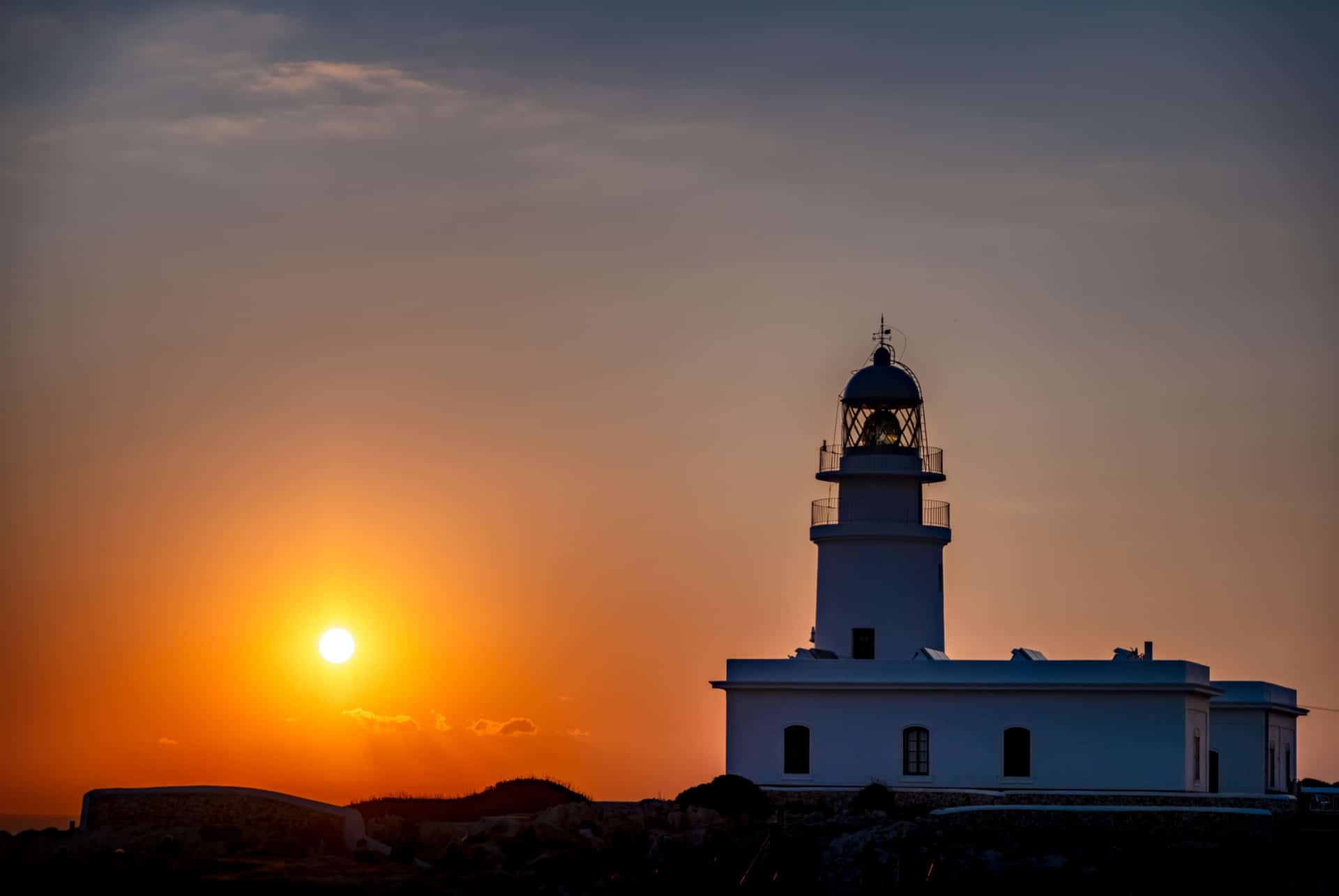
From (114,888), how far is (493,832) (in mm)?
6318

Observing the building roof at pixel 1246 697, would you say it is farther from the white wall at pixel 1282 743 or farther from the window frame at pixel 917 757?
the window frame at pixel 917 757

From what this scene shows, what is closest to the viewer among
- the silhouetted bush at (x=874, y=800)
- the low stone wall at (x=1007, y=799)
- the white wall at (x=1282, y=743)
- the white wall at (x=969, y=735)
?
the low stone wall at (x=1007, y=799)

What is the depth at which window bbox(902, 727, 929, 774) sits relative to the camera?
3831 cm

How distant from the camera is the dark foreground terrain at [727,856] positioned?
31.1 meters

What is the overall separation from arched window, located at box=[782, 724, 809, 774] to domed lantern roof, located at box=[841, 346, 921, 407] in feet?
22.3

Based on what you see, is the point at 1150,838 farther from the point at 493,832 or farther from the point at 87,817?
the point at 87,817

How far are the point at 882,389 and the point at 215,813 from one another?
15.4 meters

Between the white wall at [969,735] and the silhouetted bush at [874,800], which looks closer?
the silhouetted bush at [874,800]

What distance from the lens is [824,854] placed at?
32.5 m

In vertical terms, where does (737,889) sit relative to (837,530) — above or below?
below

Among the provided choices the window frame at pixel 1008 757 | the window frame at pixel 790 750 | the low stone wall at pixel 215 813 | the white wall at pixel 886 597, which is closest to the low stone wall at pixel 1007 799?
the window frame at pixel 1008 757

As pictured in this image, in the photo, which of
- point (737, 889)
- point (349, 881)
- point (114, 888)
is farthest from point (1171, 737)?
point (114, 888)

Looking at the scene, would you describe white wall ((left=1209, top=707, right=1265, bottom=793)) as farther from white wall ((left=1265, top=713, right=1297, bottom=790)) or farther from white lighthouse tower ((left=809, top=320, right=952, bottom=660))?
white lighthouse tower ((left=809, top=320, right=952, bottom=660))

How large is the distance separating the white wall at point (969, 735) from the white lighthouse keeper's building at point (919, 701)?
24mm
